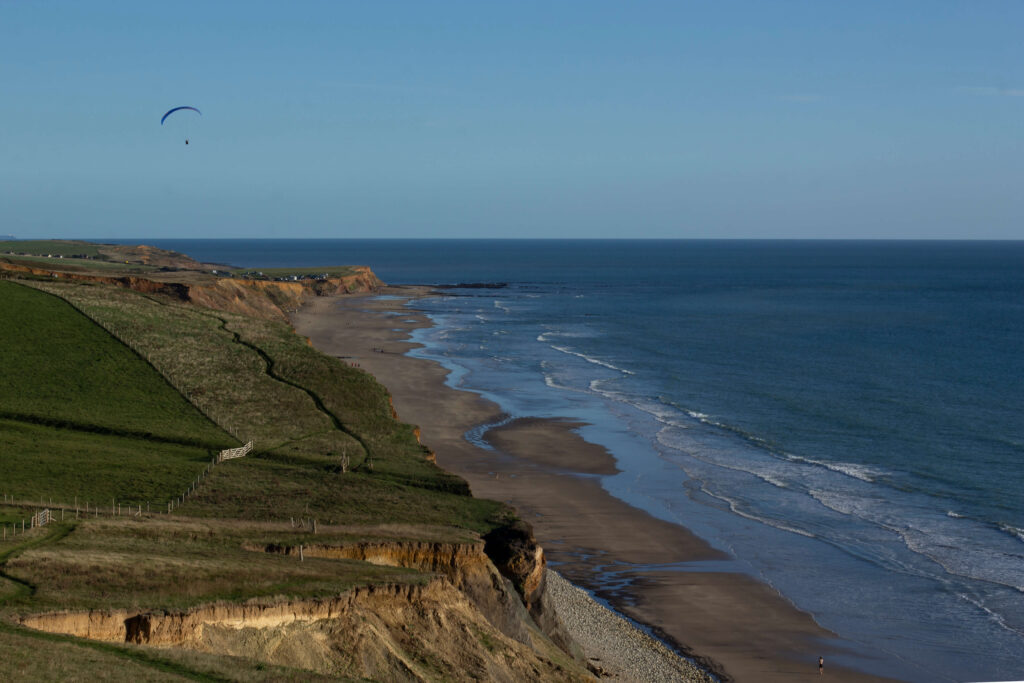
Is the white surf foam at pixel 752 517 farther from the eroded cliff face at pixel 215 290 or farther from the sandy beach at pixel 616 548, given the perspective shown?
the eroded cliff face at pixel 215 290

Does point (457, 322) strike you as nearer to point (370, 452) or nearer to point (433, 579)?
point (370, 452)

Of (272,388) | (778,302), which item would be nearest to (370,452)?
(272,388)

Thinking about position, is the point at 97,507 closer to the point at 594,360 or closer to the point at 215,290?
the point at 594,360

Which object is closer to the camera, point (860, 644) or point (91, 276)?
point (860, 644)

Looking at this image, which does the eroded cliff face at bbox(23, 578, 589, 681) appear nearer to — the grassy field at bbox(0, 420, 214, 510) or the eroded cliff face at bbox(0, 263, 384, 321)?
the grassy field at bbox(0, 420, 214, 510)

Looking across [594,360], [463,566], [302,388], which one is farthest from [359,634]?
[594,360]
